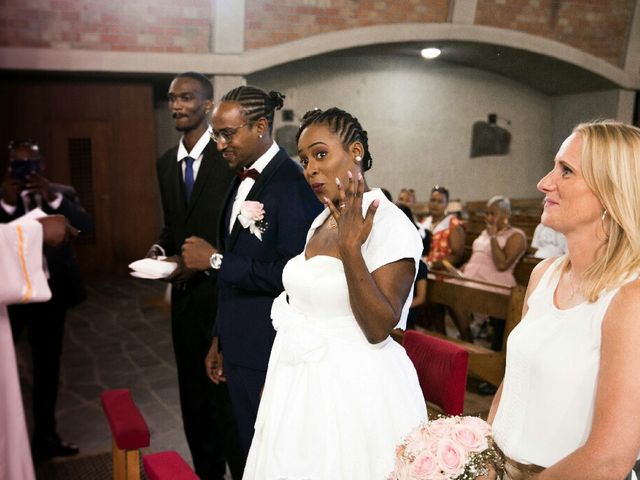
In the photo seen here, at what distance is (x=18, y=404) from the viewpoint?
284 centimetres

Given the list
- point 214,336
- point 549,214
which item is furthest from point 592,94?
point 549,214

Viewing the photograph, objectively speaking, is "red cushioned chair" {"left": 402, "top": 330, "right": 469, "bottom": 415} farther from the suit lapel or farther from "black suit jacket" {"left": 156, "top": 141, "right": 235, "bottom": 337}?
"black suit jacket" {"left": 156, "top": 141, "right": 235, "bottom": 337}

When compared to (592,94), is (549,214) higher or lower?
lower

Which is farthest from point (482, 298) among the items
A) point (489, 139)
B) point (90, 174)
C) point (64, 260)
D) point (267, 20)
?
point (489, 139)

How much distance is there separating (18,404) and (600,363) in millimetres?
2402

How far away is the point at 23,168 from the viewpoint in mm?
3836

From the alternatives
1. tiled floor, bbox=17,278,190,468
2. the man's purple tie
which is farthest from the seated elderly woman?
the man's purple tie

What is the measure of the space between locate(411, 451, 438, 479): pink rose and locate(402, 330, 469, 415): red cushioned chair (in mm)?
720

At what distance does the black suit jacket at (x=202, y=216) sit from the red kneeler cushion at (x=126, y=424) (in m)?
0.90

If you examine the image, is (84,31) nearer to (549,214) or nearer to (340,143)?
(340,143)

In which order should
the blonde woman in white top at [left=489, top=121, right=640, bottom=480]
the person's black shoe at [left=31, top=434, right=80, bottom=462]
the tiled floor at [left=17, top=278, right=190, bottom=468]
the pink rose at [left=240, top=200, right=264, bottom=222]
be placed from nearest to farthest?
the blonde woman in white top at [left=489, top=121, right=640, bottom=480], the pink rose at [left=240, top=200, right=264, bottom=222], the person's black shoe at [left=31, top=434, right=80, bottom=462], the tiled floor at [left=17, top=278, right=190, bottom=468]

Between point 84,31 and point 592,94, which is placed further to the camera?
point 592,94

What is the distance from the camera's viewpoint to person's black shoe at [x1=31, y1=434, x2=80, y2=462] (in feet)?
12.8

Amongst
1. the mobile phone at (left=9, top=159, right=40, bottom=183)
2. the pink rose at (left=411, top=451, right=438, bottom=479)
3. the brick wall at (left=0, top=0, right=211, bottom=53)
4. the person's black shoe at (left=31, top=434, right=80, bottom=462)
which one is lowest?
the person's black shoe at (left=31, top=434, right=80, bottom=462)
